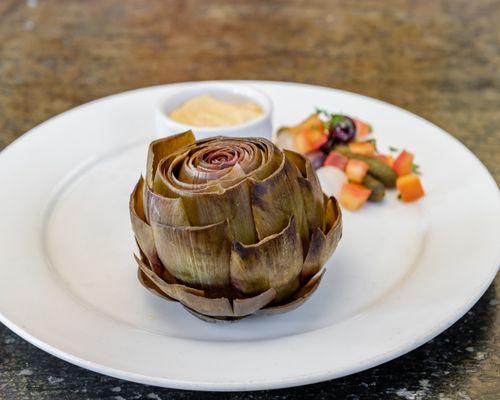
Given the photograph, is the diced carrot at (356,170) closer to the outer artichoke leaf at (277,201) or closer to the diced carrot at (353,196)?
the diced carrot at (353,196)

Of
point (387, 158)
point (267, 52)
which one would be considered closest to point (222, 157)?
point (387, 158)

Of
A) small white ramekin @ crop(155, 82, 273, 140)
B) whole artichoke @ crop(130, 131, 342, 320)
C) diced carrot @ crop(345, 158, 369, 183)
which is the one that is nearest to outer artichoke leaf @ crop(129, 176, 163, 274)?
whole artichoke @ crop(130, 131, 342, 320)

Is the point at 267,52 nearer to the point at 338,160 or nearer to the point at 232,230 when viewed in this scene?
the point at 338,160

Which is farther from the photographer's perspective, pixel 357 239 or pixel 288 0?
pixel 288 0

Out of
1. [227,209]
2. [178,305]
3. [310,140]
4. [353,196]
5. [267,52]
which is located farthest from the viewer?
[267,52]

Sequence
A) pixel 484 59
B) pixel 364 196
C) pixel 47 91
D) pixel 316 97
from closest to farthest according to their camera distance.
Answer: pixel 364 196 < pixel 316 97 < pixel 47 91 < pixel 484 59

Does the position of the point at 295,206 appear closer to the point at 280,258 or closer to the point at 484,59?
the point at 280,258

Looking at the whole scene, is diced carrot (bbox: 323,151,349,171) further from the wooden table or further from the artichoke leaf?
the artichoke leaf

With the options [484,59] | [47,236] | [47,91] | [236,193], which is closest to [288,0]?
[484,59]
